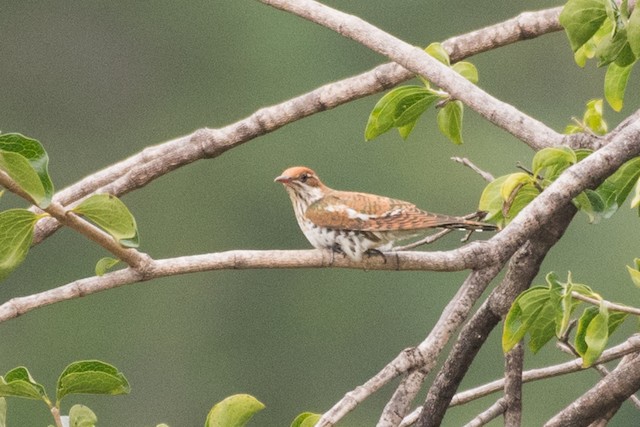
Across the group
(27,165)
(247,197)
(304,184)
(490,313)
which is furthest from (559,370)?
(247,197)

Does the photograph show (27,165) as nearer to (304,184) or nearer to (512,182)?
(512,182)

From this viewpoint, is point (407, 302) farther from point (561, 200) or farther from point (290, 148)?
point (561, 200)

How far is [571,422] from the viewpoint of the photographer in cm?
365

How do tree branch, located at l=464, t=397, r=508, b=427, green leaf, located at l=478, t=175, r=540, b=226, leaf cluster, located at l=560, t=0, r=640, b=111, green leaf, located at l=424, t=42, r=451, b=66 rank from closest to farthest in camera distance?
leaf cluster, located at l=560, t=0, r=640, b=111
green leaf, located at l=478, t=175, r=540, b=226
tree branch, located at l=464, t=397, r=508, b=427
green leaf, located at l=424, t=42, r=451, b=66

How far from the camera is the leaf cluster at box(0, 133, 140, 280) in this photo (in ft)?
9.53

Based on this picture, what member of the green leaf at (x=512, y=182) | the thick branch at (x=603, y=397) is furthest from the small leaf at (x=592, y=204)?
the thick branch at (x=603, y=397)

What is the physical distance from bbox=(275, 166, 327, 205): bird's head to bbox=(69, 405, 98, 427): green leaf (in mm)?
3087

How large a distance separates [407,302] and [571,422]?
23.3 meters

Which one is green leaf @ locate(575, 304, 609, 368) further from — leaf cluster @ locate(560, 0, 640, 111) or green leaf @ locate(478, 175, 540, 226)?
leaf cluster @ locate(560, 0, 640, 111)

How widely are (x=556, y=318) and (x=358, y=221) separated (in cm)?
263

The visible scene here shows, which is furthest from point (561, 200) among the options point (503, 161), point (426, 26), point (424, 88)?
point (426, 26)

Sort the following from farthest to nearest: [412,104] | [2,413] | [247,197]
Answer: [247,197], [412,104], [2,413]

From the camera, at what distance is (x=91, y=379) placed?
123 inches

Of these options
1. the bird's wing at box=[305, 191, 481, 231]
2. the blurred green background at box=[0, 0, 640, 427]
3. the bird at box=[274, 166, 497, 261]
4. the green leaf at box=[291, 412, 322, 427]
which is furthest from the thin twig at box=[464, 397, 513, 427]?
the blurred green background at box=[0, 0, 640, 427]
